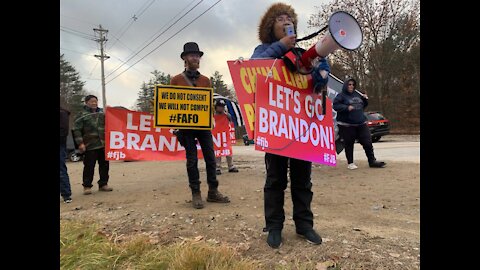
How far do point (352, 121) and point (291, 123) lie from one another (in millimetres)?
4598

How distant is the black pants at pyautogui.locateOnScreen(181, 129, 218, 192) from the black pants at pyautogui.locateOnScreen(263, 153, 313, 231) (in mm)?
1601

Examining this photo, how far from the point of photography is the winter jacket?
228 inches

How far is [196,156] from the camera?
4.27 m

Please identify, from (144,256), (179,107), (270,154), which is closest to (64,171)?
(179,107)

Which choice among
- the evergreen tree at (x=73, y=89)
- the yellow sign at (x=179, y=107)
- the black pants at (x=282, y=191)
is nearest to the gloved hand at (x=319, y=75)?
the black pants at (x=282, y=191)

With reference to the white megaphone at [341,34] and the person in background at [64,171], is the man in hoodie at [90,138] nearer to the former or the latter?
the person in background at [64,171]

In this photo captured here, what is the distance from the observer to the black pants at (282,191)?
279 cm

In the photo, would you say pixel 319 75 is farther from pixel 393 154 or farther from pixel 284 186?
pixel 393 154

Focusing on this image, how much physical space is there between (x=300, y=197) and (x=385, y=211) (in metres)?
1.38

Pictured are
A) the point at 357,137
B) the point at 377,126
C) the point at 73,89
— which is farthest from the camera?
the point at 73,89

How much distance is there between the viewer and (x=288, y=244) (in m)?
2.70
